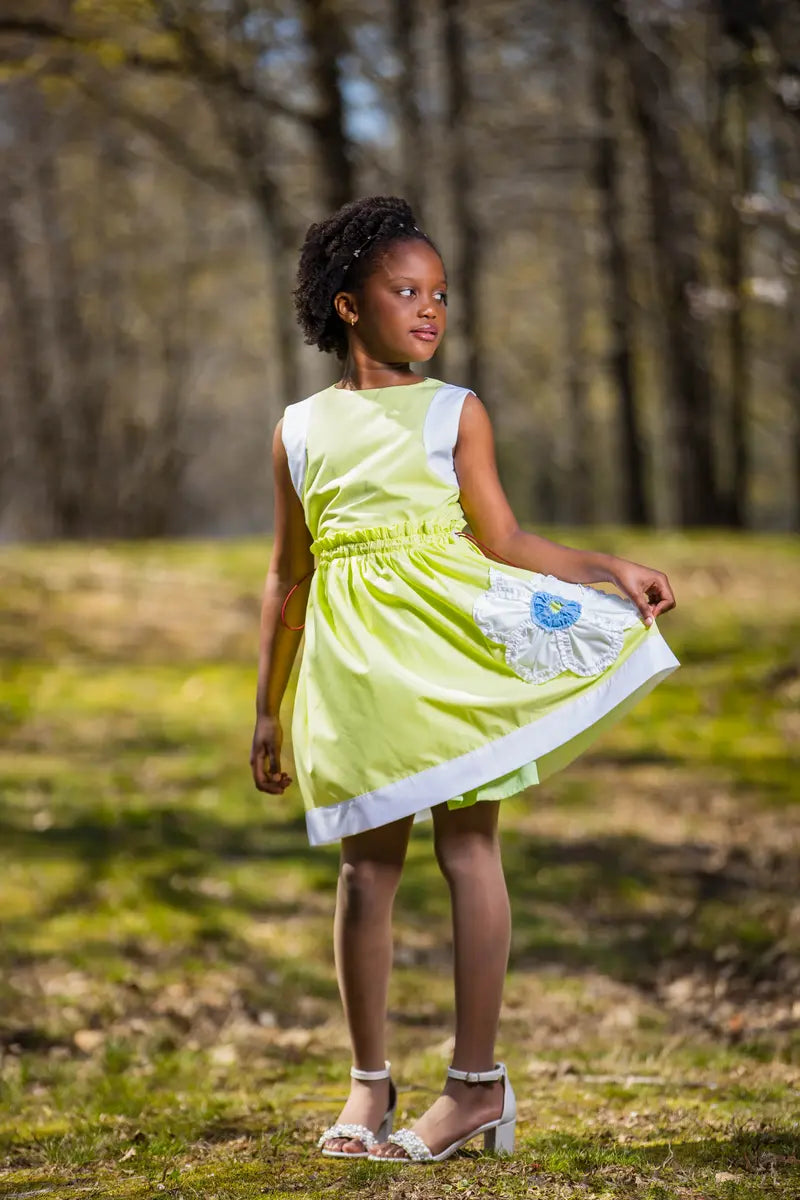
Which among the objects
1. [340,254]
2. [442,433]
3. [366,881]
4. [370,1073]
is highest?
[340,254]

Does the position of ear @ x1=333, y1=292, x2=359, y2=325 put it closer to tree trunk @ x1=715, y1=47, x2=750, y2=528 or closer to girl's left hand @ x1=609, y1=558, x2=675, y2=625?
girl's left hand @ x1=609, y1=558, x2=675, y2=625

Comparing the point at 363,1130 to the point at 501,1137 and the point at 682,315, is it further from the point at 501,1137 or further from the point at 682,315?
the point at 682,315

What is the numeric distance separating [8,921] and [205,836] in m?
1.36

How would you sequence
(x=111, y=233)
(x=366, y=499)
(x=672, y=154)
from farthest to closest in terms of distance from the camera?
(x=111, y=233) → (x=672, y=154) → (x=366, y=499)

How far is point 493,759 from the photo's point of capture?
282cm

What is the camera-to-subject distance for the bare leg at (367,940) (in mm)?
2977

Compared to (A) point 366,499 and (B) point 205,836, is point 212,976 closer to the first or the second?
(B) point 205,836

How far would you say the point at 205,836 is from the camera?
6.81 meters

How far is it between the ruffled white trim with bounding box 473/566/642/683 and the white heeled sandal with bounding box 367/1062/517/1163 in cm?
84

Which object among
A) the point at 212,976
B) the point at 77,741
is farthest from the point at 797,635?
the point at 212,976

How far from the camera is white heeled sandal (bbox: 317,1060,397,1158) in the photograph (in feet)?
9.61

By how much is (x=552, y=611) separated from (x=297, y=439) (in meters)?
0.69

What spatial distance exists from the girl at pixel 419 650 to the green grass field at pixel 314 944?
0.37 meters

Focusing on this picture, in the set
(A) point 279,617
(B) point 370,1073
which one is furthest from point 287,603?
(B) point 370,1073
